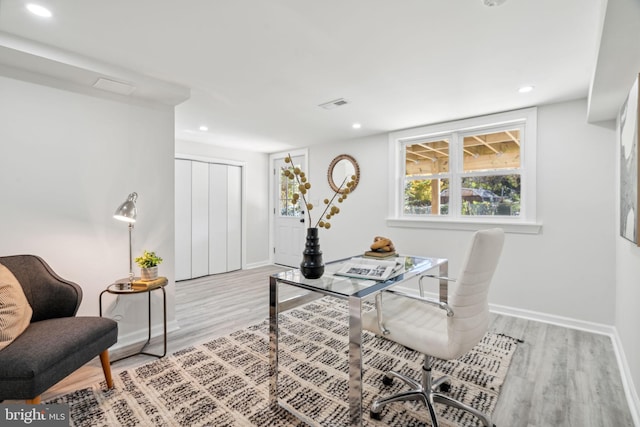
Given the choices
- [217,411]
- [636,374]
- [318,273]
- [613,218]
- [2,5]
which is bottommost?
[217,411]

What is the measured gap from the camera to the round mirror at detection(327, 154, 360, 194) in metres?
4.66

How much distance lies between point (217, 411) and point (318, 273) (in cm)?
98

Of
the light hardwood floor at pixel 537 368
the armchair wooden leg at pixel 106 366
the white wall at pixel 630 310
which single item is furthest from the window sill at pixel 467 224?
the armchair wooden leg at pixel 106 366

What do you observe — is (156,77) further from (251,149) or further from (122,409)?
(251,149)

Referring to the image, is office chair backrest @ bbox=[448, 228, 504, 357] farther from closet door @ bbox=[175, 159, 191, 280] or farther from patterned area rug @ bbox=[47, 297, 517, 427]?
closet door @ bbox=[175, 159, 191, 280]

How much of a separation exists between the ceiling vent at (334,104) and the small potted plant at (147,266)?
85.5 inches

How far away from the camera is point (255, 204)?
5.80m

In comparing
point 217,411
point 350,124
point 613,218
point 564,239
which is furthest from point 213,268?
point 613,218

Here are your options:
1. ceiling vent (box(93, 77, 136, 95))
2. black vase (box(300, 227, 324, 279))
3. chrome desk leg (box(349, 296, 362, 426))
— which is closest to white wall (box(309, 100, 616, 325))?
black vase (box(300, 227, 324, 279))

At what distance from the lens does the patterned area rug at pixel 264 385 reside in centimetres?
168

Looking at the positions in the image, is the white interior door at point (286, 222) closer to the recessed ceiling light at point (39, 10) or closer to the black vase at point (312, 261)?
the black vase at point (312, 261)

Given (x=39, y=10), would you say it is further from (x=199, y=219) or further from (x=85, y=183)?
(x=199, y=219)

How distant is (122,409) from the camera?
1.73 metres

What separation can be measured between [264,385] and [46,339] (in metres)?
1.23
